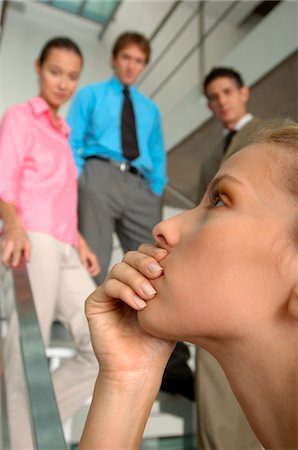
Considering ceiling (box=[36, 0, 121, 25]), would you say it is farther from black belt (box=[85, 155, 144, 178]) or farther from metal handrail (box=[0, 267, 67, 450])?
metal handrail (box=[0, 267, 67, 450])

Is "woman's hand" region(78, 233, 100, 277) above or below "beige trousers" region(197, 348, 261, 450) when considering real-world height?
above

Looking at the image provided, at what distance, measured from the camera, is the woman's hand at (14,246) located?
52.4 inches

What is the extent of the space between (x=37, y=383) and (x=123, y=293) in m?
0.23

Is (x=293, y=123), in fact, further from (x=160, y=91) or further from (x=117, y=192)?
(x=160, y=91)

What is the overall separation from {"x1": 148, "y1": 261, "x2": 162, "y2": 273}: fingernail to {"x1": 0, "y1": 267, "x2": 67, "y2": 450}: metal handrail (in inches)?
9.4

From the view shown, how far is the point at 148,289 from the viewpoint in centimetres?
58

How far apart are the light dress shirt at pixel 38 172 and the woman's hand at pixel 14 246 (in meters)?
0.10

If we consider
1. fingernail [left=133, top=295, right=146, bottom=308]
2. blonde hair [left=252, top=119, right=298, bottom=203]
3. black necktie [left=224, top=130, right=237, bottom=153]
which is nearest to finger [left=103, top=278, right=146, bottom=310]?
fingernail [left=133, top=295, right=146, bottom=308]

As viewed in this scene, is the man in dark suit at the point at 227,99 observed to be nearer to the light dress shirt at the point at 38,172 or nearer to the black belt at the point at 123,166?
the black belt at the point at 123,166

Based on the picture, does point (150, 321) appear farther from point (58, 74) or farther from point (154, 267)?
point (58, 74)

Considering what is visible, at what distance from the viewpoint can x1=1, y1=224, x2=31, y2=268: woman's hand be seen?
4.36 feet

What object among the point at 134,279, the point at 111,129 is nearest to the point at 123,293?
the point at 134,279

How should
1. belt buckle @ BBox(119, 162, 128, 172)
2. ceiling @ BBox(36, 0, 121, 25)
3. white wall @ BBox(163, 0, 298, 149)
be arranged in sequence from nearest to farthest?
belt buckle @ BBox(119, 162, 128, 172) < white wall @ BBox(163, 0, 298, 149) < ceiling @ BBox(36, 0, 121, 25)

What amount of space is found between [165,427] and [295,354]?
145 centimetres
